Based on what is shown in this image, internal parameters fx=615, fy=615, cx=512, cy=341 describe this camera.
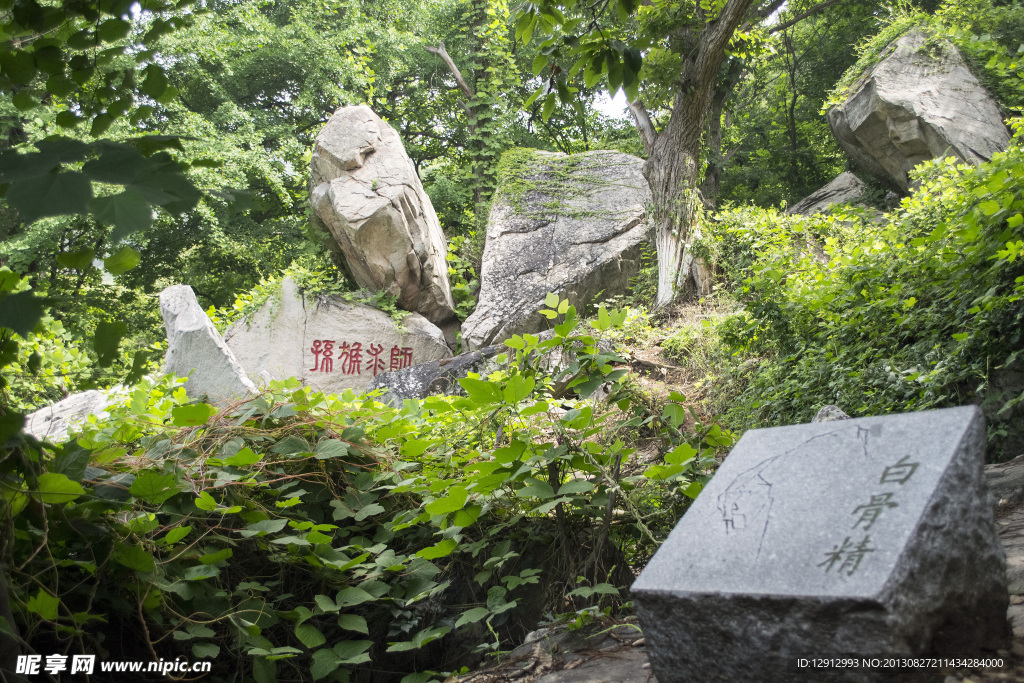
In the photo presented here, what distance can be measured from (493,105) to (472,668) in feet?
37.1

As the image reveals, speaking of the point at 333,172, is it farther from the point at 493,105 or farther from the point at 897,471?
the point at 897,471

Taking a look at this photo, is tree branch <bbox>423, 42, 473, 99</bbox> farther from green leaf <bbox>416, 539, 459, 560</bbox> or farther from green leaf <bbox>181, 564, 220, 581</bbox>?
green leaf <bbox>181, 564, 220, 581</bbox>

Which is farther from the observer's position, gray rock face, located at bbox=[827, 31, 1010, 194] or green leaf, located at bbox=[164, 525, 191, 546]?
gray rock face, located at bbox=[827, 31, 1010, 194]

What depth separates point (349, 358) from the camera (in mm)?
8211

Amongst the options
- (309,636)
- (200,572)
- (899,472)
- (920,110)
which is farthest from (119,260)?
(920,110)

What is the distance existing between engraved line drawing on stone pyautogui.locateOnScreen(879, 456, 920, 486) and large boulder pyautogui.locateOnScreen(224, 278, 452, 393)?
721 centimetres

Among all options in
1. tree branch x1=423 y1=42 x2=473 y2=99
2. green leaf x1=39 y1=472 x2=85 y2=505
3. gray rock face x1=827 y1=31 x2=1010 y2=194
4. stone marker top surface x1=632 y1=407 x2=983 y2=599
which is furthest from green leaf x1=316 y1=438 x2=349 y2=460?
tree branch x1=423 y1=42 x2=473 y2=99

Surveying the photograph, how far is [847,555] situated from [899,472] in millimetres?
252

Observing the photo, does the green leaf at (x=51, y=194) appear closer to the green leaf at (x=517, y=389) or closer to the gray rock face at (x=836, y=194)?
the green leaf at (x=517, y=389)

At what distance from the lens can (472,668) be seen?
89.6 inches

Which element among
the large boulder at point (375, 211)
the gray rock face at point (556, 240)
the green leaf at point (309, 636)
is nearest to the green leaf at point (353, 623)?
the green leaf at point (309, 636)

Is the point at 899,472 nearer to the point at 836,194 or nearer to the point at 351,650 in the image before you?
the point at 351,650

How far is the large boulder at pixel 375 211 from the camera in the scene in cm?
822

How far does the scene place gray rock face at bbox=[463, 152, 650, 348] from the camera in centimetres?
786
